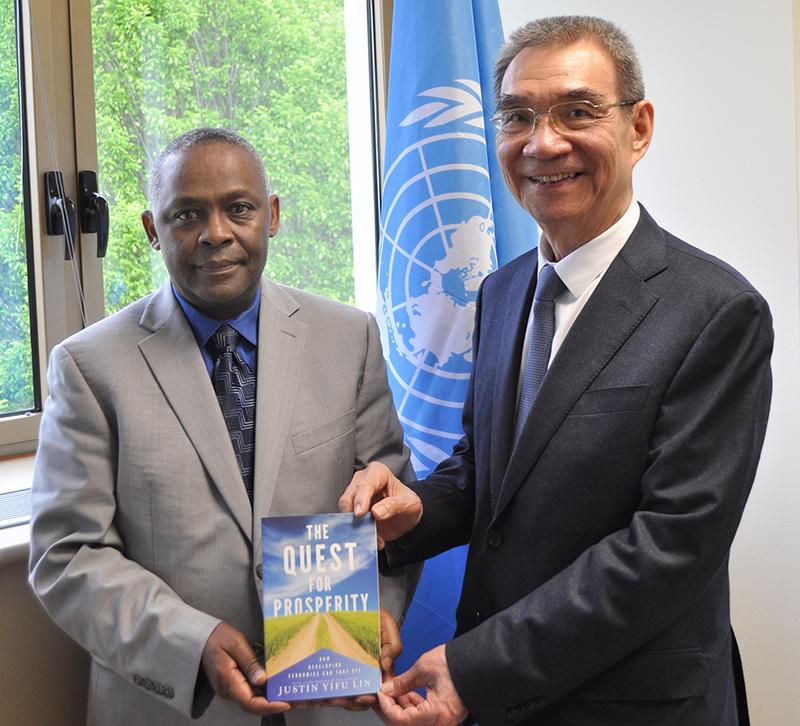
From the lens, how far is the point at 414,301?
2.30 metres

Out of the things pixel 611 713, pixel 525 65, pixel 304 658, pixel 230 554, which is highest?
pixel 525 65

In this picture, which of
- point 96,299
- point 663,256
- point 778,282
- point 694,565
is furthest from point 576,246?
point 96,299

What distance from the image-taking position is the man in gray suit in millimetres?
1539

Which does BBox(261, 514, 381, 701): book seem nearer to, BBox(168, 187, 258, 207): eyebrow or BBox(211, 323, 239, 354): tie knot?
BBox(211, 323, 239, 354): tie knot

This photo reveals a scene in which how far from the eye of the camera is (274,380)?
66.6 inches

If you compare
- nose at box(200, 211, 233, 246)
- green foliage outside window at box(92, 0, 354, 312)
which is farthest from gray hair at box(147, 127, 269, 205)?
green foliage outside window at box(92, 0, 354, 312)

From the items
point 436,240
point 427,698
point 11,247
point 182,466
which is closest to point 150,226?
point 182,466

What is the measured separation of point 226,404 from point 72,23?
54.6 inches

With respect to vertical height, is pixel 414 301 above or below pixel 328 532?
above

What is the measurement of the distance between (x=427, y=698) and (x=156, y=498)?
1.86ft

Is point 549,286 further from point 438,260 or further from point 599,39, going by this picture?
point 438,260

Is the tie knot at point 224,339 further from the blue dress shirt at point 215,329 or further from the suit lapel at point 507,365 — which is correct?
the suit lapel at point 507,365

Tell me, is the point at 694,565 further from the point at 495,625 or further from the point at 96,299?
the point at 96,299

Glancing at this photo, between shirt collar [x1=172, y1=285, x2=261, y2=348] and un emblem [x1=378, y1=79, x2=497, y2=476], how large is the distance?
2.06 ft
